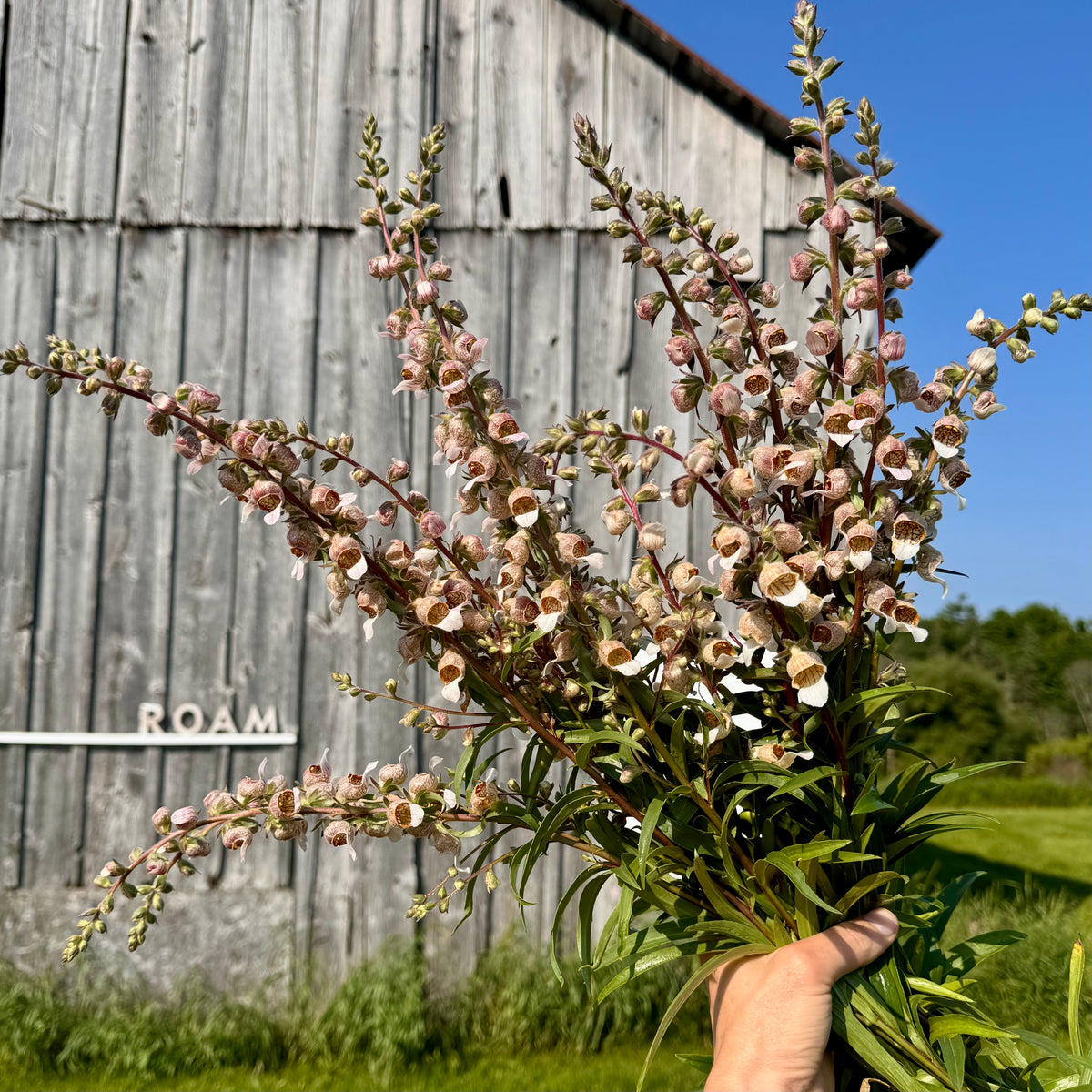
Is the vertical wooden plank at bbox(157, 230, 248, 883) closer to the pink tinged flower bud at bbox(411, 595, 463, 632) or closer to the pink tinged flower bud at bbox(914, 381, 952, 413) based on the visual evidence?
the pink tinged flower bud at bbox(411, 595, 463, 632)

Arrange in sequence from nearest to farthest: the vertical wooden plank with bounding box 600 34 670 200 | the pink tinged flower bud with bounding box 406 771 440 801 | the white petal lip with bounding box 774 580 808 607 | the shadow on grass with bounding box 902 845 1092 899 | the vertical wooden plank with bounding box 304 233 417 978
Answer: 1. the white petal lip with bounding box 774 580 808 607
2. the pink tinged flower bud with bounding box 406 771 440 801
3. the vertical wooden plank with bounding box 304 233 417 978
4. the vertical wooden plank with bounding box 600 34 670 200
5. the shadow on grass with bounding box 902 845 1092 899

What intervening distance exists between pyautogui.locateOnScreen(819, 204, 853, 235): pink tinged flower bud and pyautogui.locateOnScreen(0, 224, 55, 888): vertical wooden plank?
12.0ft

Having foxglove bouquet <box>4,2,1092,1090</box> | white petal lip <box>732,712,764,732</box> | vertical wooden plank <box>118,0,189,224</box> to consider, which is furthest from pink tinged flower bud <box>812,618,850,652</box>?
vertical wooden plank <box>118,0,189,224</box>

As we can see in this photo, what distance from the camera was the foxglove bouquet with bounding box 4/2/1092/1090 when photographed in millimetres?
860

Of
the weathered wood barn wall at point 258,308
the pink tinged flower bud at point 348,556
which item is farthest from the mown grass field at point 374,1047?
the pink tinged flower bud at point 348,556

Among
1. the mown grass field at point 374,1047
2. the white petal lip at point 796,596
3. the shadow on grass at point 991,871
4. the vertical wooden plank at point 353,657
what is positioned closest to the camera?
the white petal lip at point 796,596

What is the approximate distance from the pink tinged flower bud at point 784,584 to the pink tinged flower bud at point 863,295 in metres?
0.26

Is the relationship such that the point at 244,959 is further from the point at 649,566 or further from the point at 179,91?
the point at 179,91

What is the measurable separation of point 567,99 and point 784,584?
3.59 m

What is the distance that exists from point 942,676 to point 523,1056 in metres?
9.42

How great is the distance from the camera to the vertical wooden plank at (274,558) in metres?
3.65

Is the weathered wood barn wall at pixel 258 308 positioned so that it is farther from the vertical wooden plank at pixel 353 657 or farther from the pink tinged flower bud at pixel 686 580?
the pink tinged flower bud at pixel 686 580

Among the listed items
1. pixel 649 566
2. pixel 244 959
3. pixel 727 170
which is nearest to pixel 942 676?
pixel 727 170

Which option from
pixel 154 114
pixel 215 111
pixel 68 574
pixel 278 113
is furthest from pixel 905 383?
pixel 154 114
